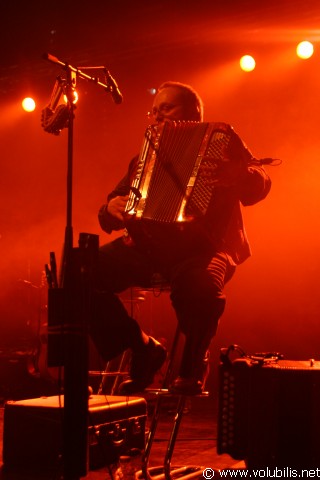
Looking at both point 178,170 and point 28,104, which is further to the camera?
point 28,104

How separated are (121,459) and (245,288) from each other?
11.2 feet

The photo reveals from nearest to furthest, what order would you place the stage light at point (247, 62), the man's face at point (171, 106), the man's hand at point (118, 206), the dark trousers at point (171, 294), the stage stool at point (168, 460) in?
the stage stool at point (168, 460) < the dark trousers at point (171, 294) < the man's hand at point (118, 206) < the man's face at point (171, 106) < the stage light at point (247, 62)

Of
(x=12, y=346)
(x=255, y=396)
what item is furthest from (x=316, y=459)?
(x=12, y=346)

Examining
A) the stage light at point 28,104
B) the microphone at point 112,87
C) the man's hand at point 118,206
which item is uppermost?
the stage light at point 28,104

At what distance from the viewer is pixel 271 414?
6.64 feet

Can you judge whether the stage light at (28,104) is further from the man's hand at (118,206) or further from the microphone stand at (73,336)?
the microphone stand at (73,336)

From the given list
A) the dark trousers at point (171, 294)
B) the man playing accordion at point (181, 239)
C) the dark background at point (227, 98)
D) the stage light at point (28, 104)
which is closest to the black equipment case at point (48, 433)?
the man playing accordion at point (181, 239)

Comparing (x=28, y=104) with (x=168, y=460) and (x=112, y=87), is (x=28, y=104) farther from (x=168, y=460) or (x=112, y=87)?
(x=168, y=460)

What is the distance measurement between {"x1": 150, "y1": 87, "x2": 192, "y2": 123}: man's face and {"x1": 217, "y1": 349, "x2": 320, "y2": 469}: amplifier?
120cm

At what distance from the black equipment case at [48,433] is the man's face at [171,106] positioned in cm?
129

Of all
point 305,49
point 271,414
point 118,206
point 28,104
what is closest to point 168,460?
point 271,414

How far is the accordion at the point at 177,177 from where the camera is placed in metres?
2.39

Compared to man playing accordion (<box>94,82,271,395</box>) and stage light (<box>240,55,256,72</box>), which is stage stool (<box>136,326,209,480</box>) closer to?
man playing accordion (<box>94,82,271,395</box>)

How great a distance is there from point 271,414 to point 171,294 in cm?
61
